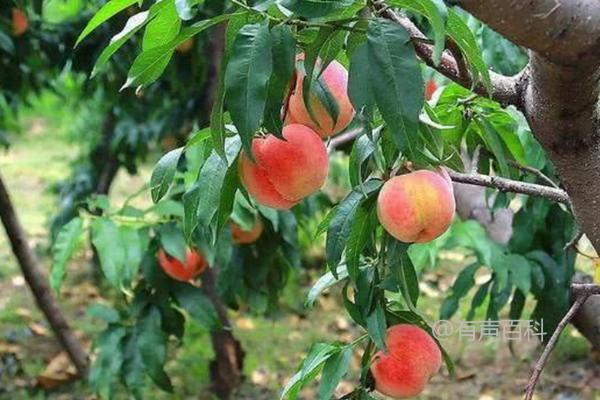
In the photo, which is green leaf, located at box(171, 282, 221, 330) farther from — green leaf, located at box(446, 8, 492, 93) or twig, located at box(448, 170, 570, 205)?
green leaf, located at box(446, 8, 492, 93)

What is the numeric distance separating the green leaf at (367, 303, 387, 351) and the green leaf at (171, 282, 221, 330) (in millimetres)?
764

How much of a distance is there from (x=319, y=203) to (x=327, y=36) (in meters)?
1.23

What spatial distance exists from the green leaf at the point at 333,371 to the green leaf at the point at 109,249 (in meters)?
0.60

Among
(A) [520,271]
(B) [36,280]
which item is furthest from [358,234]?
(B) [36,280]

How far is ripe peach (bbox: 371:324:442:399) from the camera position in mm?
839

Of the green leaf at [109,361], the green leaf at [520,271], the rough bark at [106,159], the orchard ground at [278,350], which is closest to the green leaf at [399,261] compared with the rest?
the green leaf at [520,271]

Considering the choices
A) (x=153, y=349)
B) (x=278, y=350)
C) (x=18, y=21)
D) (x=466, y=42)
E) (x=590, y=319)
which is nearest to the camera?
(x=466, y=42)

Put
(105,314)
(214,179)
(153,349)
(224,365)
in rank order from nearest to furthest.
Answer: (214,179) → (153,349) → (105,314) → (224,365)

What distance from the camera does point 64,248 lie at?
142 centimetres

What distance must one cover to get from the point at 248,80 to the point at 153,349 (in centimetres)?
102

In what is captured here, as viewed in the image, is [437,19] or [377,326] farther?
[377,326]

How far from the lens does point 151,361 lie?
1.53 meters

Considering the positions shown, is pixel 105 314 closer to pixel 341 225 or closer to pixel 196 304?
pixel 196 304

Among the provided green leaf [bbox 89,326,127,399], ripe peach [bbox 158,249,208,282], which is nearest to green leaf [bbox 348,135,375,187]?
ripe peach [bbox 158,249,208,282]
